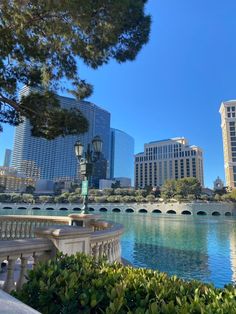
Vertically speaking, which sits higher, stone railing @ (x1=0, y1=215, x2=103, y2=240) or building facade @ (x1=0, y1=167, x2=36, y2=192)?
building facade @ (x1=0, y1=167, x2=36, y2=192)

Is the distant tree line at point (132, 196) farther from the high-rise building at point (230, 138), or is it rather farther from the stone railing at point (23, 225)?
the stone railing at point (23, 225)

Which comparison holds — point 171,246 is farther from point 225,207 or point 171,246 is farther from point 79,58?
point 225,207

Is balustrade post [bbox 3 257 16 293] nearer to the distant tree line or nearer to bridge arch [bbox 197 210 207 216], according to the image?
bridge arch [bbox 197 210 207 216]

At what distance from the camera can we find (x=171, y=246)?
17172 mm

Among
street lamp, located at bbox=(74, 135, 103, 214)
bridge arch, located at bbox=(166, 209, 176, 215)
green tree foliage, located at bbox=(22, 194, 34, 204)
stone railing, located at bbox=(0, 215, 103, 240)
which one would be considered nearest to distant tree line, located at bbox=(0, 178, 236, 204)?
green tree foliage, located at bbox=(22, 194, 34, 204)

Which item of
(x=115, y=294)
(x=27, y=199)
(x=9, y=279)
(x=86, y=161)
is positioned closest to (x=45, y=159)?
(x=27, y=199)

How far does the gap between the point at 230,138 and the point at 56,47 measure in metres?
119

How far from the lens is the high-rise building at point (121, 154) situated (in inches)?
6772

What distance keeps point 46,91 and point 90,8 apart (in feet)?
11.3

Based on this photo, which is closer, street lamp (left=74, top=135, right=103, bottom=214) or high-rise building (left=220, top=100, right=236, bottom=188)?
street lamp (left=74, top=135, right=103, bottom=214)

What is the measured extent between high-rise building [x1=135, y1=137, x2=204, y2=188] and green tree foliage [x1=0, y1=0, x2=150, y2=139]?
123733 millimetres

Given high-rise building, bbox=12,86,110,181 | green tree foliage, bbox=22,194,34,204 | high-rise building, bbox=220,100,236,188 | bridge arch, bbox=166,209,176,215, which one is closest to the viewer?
bridge arch, bbox=166,209,176,215

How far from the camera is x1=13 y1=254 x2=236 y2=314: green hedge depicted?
6.25 ft

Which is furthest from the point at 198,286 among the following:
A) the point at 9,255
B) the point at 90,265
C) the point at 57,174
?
the point at 57,174
